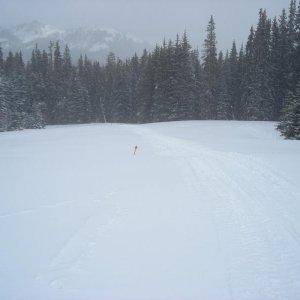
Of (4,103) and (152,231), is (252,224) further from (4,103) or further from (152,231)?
(4,103)

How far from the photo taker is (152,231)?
27.3 feet

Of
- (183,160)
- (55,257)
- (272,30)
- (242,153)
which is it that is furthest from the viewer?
(272,30)

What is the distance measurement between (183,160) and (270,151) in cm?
468

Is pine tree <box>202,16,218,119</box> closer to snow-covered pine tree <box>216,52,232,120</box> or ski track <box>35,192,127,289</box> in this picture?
snow-covered pine tree <box>216,52,232,120</box>

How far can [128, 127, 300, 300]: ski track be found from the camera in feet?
20.1

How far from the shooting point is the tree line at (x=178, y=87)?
50.7 meters

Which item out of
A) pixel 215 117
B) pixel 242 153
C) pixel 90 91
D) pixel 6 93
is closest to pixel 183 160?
pixel 242 153

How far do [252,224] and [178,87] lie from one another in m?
47.5

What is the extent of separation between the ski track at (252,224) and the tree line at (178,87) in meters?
Answer: 29.9

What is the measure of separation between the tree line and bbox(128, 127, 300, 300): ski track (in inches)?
1177

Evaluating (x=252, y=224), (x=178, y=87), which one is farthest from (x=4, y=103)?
(x=252, y=224)

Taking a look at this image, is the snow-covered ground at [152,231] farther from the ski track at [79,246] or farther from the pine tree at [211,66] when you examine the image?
the pine tree at [211,66]

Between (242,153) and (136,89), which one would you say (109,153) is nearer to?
(242,153)

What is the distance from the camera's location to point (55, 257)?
7059 millimetres
